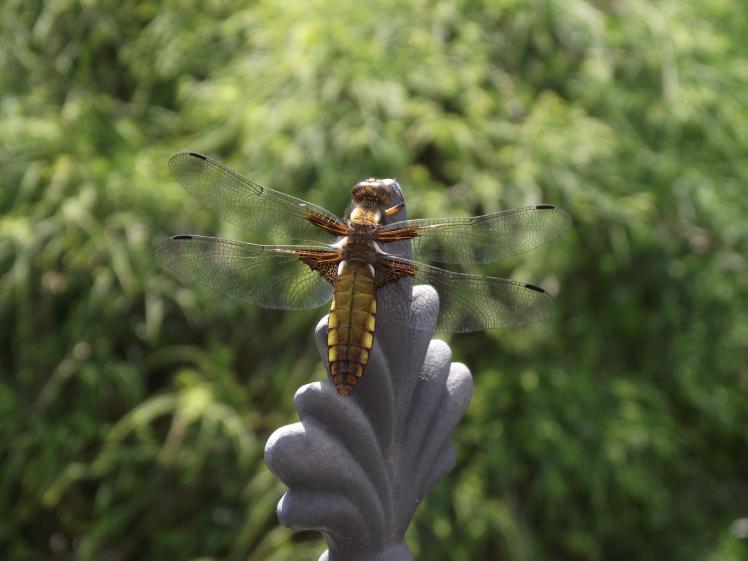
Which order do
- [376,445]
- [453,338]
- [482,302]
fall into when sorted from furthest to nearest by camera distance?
[453,338], [482,302], [376,445]

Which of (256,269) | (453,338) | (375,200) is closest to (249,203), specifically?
(256,269)

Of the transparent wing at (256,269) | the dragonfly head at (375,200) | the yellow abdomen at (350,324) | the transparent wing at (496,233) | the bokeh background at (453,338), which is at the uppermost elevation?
the dragonfly head at (375,200)

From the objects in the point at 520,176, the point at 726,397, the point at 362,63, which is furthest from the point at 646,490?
the point at 362,63

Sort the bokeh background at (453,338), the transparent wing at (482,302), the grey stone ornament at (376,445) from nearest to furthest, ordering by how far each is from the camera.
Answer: the grey stone ornament at (376,445) → the transparent wing at (482,302) → the bokeh background at (453,338)

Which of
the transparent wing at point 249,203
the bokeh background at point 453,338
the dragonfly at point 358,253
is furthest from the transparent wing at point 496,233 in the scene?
the bokeh background at point 453,338

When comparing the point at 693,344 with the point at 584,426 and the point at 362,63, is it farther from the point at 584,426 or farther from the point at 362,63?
the point at 362,63

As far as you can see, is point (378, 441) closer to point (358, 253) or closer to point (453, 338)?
point (358, 253)

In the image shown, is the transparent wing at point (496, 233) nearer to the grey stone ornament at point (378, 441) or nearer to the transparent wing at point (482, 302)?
the transparent wing at point (482, 302)
